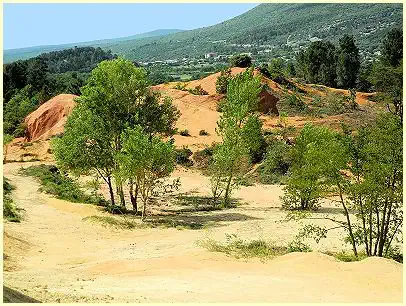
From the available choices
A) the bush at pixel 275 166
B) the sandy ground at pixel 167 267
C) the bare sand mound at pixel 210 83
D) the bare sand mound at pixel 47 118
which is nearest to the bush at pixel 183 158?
the bush at pixel 275 166

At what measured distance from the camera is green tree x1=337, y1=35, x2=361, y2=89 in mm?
83363

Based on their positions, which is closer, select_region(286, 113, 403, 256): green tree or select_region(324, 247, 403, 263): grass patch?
select_region(286, 113, 403, 256): green tree

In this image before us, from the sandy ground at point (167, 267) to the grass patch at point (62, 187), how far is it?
8.26 ft

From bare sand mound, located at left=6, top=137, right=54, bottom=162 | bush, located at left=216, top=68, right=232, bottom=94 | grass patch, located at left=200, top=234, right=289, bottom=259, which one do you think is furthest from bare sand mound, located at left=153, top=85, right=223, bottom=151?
grass patch, located at left=200, top=234, right=289, bottom=259

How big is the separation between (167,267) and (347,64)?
7405cm

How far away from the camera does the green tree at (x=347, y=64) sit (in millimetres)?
83363

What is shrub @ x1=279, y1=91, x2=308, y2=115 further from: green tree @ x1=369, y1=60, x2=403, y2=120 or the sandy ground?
the sandy ground

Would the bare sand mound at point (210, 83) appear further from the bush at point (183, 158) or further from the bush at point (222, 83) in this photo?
the bush at point (183, 158)

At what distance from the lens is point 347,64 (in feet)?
276

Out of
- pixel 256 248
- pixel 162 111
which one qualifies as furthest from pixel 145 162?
pixel 256 248

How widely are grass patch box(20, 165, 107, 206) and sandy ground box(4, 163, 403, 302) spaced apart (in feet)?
8.26

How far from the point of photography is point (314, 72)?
88.2 meters

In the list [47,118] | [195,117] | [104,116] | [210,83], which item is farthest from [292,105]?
[104,116]

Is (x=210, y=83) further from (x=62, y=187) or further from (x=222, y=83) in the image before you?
(x=62, y=187)
